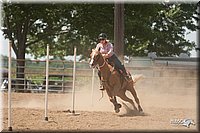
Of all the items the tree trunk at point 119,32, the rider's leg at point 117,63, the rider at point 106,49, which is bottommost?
the rider's leg at point 117,63

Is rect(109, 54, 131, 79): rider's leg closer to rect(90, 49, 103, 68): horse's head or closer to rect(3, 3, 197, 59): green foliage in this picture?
rect(90, 49, 103, 68): horse's head

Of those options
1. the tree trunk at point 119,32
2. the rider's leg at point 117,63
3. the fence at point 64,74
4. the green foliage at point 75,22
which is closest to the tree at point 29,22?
the green foliage at point 75,22

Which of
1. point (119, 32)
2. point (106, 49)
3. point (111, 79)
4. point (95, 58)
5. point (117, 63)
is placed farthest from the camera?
point (119, 32)

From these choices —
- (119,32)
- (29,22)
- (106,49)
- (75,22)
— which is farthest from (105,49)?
(29,22)

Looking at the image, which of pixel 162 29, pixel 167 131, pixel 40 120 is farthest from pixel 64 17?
pixel 167 131

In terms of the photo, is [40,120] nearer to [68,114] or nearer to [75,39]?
[68,114]

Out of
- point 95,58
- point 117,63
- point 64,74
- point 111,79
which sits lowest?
point 64,74

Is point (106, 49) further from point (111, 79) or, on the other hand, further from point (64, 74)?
point (64, 74)

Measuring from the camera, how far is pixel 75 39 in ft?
76.5

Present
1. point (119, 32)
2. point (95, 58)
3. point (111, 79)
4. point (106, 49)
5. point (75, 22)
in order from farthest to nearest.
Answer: point (75, 22), point (119, 32), point (111, 79), point (106, 49), point (95, 58)

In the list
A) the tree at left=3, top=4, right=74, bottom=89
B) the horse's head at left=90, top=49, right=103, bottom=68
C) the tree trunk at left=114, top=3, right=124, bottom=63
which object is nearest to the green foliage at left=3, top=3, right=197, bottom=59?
the tree at left=3, top=4, right=74, bottom=89

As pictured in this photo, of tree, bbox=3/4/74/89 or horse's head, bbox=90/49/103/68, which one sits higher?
tree, bbox=3/4/74/89

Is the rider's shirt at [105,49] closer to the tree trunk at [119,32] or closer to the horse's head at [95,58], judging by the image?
the horse's head at [95,58]

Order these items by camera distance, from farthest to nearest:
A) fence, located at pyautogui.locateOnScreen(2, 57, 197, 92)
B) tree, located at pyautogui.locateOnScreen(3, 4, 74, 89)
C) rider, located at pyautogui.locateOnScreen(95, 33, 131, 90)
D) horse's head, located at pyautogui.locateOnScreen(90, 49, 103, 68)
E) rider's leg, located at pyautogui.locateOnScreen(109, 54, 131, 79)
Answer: tree, located at pyautogui.locateOnScreen(3, 4, 74, 89) → fence, located at pyautogui.locateOnScreen(2, 57, 197, 92) → rider's leg, located at pyautogui.locateOnScreen(109, 54, 131, 79) → rider, located at pyautogui.locateOnScreen(95, 33, 131, 90) → horse's head, located at pyautogui.locateOnScreen(90, 49, 103, 68)
